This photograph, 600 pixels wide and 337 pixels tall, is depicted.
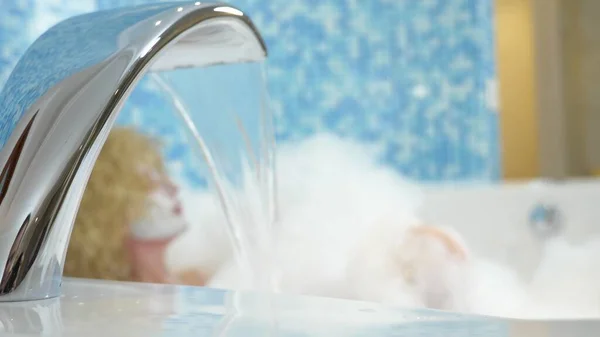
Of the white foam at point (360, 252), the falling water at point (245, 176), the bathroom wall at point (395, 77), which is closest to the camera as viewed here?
the falling water at point (245, 176)

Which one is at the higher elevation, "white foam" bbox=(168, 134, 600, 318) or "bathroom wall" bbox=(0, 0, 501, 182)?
"bathroom wall" bbox=(0, 0, 501, 182)

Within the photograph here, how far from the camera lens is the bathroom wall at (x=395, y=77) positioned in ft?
6.04

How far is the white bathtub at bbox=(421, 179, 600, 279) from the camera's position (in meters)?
1.66

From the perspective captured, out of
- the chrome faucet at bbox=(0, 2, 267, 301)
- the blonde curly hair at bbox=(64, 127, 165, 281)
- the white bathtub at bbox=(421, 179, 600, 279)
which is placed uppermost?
the chrome faucet at bbox=(0, 2, 267, 301)

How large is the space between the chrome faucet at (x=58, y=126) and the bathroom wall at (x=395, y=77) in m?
1.40

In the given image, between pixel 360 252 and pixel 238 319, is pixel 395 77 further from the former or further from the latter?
pixel 238 319

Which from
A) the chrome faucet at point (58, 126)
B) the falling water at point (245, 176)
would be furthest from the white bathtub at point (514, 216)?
the chrome faucet at point (58, 126)

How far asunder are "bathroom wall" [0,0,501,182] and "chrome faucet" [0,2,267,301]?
4.59 feet

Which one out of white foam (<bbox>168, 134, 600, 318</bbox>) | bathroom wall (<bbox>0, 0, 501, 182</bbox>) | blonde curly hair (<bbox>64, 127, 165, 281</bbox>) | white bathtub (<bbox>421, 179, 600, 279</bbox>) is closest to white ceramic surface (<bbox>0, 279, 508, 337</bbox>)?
white foam (<bbox>168, 134, 600, 318</bbox>)

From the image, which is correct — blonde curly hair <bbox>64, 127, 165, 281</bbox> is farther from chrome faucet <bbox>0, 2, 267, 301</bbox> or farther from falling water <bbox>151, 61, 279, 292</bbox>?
chrome faucet <bbox>0, 2, 267, 301</bbox>

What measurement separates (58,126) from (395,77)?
1674mm

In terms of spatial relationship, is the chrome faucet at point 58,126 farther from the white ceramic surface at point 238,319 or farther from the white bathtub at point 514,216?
the white bathtub at point 514,216

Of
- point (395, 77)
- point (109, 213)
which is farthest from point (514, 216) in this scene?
point (109, 213)

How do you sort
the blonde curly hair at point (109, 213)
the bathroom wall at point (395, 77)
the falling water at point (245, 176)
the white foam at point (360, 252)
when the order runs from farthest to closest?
the bathroom wall at point (395, 77)
the white foam at point (360, 252)
the blonde curly hair at point (109, 213)
the falling water at point (245, 176)
